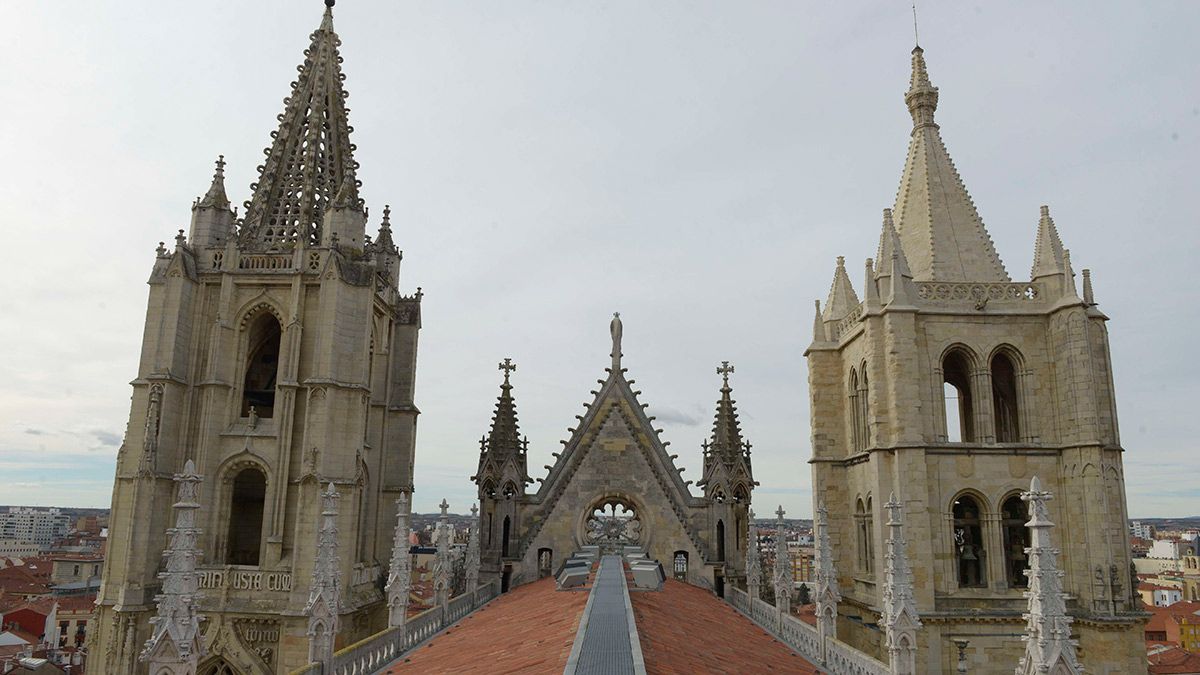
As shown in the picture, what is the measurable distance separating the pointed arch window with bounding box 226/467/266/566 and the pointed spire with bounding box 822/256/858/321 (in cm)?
2316

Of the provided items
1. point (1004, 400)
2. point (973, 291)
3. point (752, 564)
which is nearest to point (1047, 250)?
point (973, 291)

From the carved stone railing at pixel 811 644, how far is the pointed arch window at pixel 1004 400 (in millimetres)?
13335

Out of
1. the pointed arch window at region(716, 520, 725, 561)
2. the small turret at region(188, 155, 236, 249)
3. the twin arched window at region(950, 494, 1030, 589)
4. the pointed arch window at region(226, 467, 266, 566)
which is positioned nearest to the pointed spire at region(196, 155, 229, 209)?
the small turret at region(188, 155, 236, 249)

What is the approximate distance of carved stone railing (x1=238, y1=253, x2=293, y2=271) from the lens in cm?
2978

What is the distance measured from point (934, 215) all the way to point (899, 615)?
19230 millimetres

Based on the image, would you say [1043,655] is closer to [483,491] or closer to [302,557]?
[483,491]

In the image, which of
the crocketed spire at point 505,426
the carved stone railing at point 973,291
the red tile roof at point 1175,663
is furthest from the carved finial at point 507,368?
the red tile roof at point 1175,663

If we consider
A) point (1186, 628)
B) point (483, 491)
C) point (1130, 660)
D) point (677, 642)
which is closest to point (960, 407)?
point (1130, 660)

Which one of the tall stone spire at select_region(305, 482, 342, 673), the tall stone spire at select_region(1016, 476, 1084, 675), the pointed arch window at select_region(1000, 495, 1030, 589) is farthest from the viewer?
the pointed arch window at select_region(1000, 495, 1030, 589)

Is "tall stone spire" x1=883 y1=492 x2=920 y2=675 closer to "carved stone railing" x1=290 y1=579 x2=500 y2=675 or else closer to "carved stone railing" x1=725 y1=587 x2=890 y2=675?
"carved stone railing" x1=725 y1=587 x2=890 y2=675

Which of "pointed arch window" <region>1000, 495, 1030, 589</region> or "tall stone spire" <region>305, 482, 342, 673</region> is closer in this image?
"tall stone spire" <region>305, 482, 342, 673</region>

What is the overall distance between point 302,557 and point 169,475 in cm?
570

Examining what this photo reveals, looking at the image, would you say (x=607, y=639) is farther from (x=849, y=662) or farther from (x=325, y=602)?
(x=849, y=662)

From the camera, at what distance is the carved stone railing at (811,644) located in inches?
606
